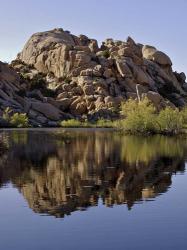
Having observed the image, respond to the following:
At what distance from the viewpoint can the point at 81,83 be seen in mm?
168875

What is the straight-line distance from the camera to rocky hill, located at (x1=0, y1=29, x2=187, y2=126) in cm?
15500

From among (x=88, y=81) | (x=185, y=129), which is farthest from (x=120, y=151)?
(x=88, y=81)

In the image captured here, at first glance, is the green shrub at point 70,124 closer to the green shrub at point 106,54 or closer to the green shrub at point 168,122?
the green shrub at point 168,122

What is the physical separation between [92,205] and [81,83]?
145006 mm

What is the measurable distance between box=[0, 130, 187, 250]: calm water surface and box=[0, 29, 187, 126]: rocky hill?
107m

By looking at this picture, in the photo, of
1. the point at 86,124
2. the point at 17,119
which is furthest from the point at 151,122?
the point at 86,124

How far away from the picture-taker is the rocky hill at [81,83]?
509 feet

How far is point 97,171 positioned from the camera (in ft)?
127

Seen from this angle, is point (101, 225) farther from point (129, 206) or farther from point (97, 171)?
point (97, 171)

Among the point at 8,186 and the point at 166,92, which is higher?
the point at 166,92

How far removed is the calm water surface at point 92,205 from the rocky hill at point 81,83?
107 metres

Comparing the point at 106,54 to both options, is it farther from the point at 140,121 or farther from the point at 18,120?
the point at 140,121

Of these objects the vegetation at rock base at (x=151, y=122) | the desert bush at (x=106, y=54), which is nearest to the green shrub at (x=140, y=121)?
the vegetation at rock base at (x=151, y=122)

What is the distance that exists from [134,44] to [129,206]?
587ft
